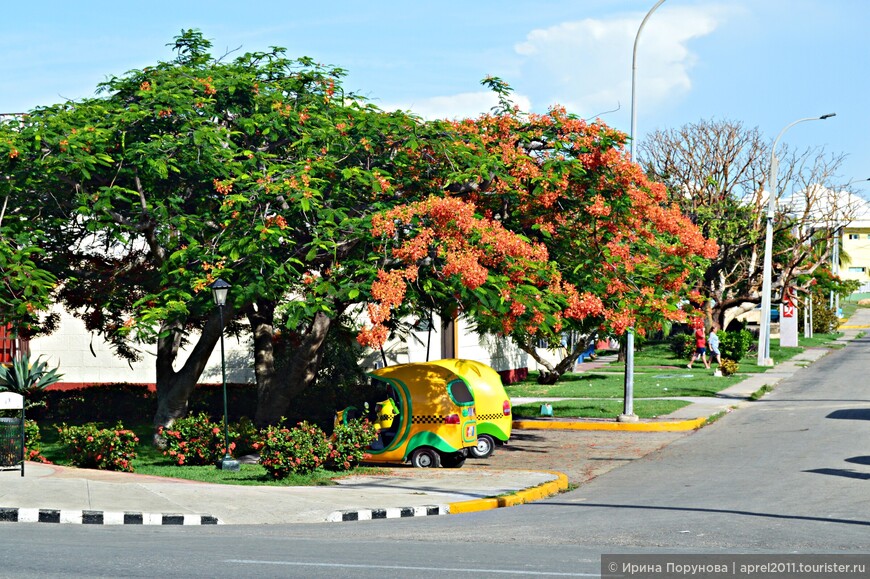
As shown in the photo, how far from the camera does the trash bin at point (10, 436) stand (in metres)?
16.2

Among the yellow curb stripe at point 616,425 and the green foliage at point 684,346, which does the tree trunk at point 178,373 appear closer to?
the yellow curb stripe at point 616,425

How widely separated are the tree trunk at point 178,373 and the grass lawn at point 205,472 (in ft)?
2.49

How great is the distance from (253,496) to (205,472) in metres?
3.59

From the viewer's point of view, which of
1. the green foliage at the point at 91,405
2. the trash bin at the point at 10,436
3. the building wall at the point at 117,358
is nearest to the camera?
the trash bin at the point at 10,436

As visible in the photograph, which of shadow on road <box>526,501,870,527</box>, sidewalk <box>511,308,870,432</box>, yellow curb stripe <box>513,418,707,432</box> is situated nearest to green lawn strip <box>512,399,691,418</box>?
sidewalk <box>511,308,870,432</box>

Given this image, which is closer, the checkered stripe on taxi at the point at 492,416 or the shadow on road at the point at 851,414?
the checkered stripe on taxi at the point at 492,416

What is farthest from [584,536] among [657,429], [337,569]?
[657,429]

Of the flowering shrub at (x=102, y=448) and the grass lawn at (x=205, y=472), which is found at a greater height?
the flowering shrub at (x=102, y=448)

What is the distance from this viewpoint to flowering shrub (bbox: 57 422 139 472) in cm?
1798

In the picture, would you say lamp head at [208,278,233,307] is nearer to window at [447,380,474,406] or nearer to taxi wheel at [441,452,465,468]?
window at [447,380,474,406]

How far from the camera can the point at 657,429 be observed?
2459 centimetres

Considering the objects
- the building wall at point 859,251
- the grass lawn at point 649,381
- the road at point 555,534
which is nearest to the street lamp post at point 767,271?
the grass lawn at point 649,381

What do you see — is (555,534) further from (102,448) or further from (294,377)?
(294,377)

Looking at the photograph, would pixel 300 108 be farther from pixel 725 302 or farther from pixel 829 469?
pixel 725 302
